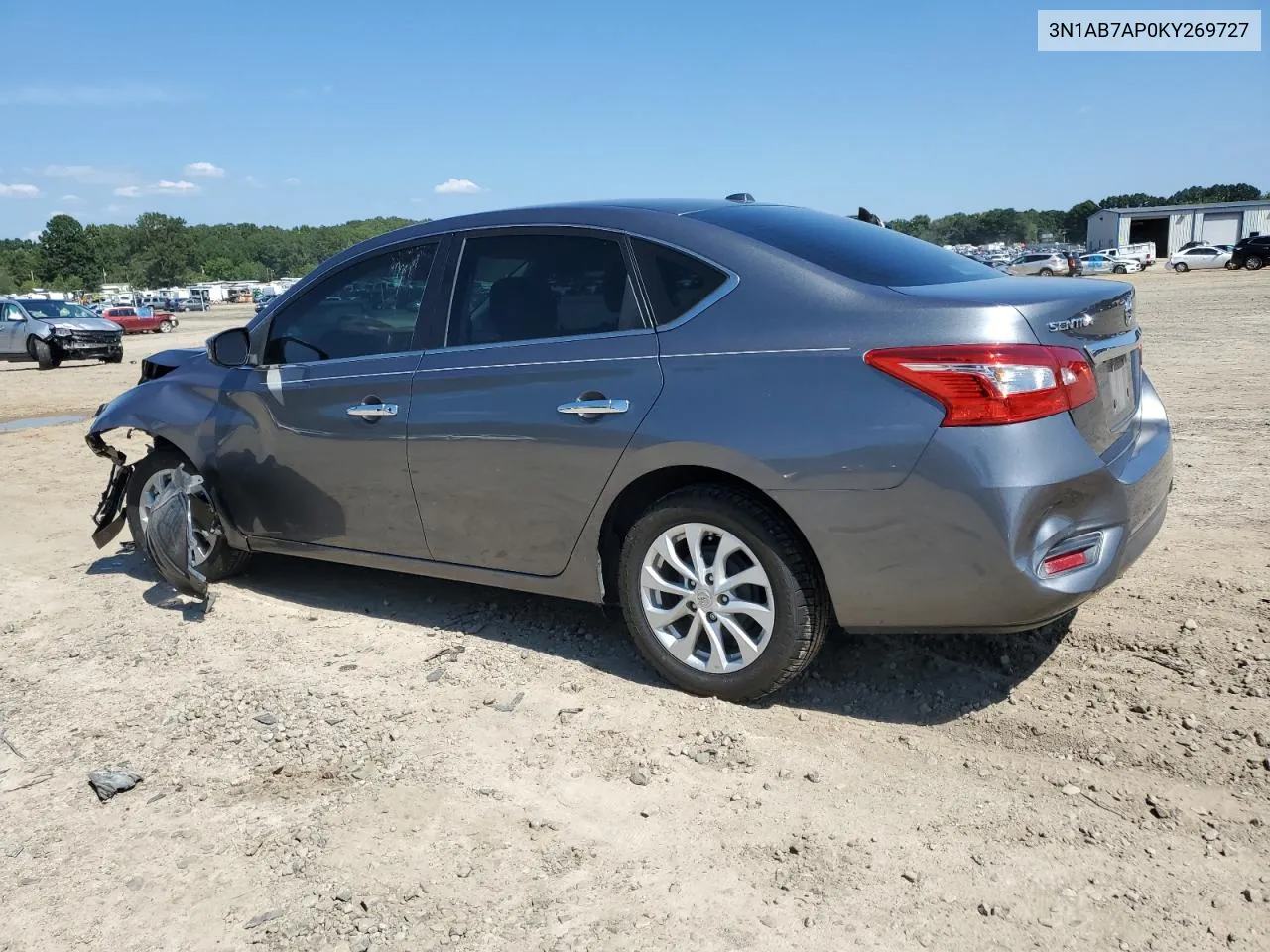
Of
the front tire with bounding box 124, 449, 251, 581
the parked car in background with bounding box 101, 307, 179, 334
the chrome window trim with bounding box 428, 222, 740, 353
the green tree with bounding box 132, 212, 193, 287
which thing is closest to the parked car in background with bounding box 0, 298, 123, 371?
the front tire with bounding box 124, 449, 251, 581

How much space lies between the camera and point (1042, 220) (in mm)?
171375

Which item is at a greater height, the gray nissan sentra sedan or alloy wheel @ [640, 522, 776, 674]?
the gray nissan sentra sedan

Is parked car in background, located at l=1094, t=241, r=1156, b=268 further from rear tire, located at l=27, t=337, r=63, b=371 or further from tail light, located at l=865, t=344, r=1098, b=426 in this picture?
tail light, located at l=865, t=344, r=1098, b=426

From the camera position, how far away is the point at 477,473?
13.3 ft

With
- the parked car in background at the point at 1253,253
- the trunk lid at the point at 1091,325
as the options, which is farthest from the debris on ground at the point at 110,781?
the parked car in background at the point at 1253,253

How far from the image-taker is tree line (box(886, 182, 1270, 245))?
146m

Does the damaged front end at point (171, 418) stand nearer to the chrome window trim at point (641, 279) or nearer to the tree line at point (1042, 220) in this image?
the chrome window trim at point (641, 279)

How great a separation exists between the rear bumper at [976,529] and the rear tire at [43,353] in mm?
24642

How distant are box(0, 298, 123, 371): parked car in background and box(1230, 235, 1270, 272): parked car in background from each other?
45.7m

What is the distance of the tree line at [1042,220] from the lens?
146 m

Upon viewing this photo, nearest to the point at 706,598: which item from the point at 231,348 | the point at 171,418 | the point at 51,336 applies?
the point at 231,348

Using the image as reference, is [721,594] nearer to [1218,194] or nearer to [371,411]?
[371,411]

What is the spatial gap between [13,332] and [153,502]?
22299 mm

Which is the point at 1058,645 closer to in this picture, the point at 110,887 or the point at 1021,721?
the point at 1021,721
